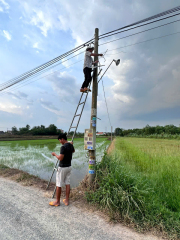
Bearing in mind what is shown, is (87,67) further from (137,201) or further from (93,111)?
(137,201)

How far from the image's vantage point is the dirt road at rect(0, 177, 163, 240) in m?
2.04

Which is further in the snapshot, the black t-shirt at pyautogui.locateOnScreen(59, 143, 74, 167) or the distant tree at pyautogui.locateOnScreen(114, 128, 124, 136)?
the distant tree at pyautogui.locateOnScreen(114, 128, 124, 136)

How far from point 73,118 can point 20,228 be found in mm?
2773

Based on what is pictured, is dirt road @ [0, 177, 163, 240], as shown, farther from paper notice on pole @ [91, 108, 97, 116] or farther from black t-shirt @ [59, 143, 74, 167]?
paper notice on pole @ [91, 108, 97, 116]

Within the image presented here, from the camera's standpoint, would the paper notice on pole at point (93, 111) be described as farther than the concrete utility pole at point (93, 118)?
Yes

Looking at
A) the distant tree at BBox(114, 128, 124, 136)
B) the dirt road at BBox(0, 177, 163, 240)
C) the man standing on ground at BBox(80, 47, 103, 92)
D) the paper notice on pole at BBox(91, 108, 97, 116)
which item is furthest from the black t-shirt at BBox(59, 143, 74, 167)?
the distant tree at BBox(114, 128, 124, 136)

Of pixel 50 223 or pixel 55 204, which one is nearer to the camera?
pixel 50 223

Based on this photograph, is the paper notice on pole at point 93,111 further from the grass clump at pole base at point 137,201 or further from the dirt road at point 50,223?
the dirt road at point 50,223

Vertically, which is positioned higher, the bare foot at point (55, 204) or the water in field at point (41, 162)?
the bare foot at point (55, 204)

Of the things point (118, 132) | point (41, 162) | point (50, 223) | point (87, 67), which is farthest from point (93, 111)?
point (118, 132)

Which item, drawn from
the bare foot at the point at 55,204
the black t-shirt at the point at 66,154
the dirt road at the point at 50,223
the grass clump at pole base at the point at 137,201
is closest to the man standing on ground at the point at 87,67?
the black t-shirt at the point at 66,154

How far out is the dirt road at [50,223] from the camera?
2043 millimetres

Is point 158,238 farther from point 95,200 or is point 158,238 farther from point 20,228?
point 20,228

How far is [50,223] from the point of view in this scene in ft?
7.58
